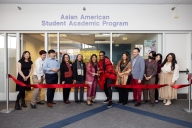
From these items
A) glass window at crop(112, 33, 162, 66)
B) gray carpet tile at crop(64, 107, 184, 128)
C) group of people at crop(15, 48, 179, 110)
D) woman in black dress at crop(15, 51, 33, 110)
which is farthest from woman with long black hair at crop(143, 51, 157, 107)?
woman in black dress at crop(15, 51, 33, 110)

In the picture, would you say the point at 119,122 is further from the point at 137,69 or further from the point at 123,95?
the point at 137,69

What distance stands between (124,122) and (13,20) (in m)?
4.76

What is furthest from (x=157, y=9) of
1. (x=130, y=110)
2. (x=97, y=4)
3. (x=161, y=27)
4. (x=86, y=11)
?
(x=130, y=110)

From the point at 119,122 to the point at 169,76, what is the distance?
2.42m

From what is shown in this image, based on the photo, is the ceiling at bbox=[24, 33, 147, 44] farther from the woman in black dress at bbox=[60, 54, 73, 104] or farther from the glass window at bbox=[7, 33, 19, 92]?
the glass window at bbox=[7, 33, 19, 92]

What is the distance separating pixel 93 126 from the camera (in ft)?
11.1

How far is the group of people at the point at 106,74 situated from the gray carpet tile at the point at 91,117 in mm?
318

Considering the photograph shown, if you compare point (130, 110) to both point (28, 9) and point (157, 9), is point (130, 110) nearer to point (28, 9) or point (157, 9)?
point (157, 9)

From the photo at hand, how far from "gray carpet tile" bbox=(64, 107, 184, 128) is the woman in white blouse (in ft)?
5.06

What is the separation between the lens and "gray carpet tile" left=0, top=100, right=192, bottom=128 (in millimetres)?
3439

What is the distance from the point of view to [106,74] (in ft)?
16.2

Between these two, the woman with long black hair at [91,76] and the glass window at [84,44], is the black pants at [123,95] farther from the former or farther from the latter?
the glass window at [84,44]

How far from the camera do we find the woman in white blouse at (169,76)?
4.88 meters

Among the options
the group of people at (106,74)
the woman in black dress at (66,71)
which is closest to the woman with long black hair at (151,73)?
the group of people at (106,74)
